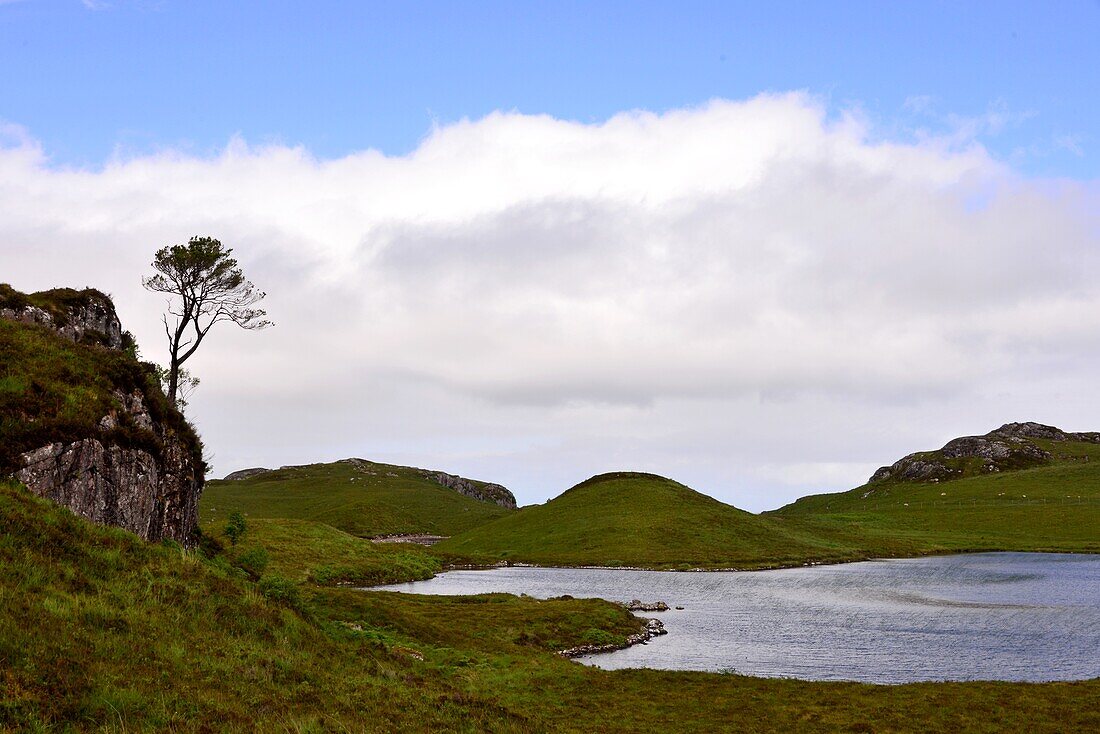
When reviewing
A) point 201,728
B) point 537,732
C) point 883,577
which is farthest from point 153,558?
point 883,577

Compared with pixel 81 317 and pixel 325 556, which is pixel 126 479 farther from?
pixel 325 556

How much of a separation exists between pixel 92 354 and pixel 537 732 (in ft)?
127

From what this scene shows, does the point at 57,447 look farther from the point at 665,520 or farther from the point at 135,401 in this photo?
the point at 665,520

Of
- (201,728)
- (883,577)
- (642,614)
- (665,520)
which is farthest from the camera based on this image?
(665,520)

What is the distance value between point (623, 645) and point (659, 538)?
101m

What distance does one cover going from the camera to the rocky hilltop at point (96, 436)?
116ft

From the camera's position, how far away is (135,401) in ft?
149

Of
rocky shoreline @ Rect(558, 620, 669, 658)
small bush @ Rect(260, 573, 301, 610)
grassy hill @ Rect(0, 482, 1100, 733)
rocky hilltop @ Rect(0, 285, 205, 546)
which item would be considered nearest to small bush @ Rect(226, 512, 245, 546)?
rocky hilltop @ Rect(0, 285, 205, 546)

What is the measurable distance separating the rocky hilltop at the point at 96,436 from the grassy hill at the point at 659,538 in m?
107

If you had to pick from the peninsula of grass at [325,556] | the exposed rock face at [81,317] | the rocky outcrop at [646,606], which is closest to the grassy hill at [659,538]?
the peninsula of grass at [325,556]

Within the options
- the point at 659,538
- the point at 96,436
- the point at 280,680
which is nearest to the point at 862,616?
the point at 280,680

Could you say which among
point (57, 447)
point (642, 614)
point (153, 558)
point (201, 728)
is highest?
point (57, 447)

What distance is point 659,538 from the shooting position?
16025 cm

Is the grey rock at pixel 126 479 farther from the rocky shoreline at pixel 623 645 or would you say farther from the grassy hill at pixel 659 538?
the grassy hill at pixel 659 538
